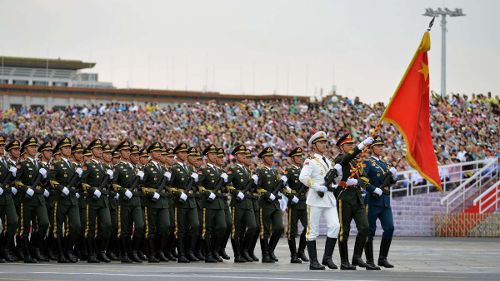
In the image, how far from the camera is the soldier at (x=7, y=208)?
15.9m

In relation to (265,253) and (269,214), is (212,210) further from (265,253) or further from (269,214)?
Result: (265,253)

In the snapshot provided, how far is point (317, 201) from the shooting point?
1360 centimetres

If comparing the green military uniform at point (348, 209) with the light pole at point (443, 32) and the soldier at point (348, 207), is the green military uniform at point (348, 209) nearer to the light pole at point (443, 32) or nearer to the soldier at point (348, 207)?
the soldier at point (348, 207)

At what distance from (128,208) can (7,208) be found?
199cm

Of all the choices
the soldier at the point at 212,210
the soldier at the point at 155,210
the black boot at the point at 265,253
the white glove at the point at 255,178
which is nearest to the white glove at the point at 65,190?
the soldier at the point at 155,210

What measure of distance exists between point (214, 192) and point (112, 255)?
214 centimetres

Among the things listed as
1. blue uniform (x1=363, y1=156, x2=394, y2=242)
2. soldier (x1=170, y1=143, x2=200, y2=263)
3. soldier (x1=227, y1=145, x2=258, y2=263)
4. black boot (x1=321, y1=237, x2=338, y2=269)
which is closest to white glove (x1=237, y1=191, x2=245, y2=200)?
soldier (x1=227, y1=145, x2=258, y2=263)

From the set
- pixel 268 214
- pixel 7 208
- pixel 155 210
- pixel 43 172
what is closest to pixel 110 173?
pixel 155 210

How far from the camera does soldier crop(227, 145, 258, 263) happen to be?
16359 mm

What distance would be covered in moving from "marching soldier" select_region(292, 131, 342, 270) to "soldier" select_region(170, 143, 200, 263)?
3.31m

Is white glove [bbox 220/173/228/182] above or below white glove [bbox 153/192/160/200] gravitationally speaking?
above

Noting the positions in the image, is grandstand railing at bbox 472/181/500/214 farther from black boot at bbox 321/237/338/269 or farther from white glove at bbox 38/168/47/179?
white glove at bbox 38/168/47/179

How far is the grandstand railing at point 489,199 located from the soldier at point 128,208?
12.7 meters

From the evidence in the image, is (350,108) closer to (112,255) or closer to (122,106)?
(122,106)
